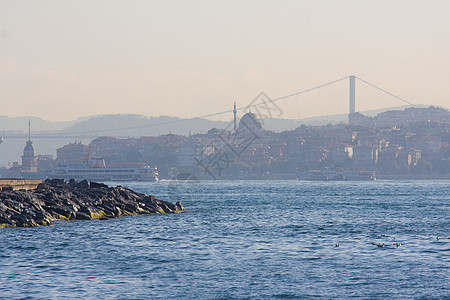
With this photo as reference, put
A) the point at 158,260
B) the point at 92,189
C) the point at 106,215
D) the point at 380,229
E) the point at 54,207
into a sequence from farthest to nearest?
1. the point at 92,189
2. the point at 106,215
3. the point at 54,207
4. the point at 380,229
5. the point at 158,260

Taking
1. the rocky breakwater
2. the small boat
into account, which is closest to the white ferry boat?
the small boat

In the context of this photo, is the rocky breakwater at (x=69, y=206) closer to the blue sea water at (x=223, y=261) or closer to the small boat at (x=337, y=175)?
the blue sea water at (x=223, y=261)

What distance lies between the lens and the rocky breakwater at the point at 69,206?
34.6m

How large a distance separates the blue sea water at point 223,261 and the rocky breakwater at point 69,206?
1263 millimetres

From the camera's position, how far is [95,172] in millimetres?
164875

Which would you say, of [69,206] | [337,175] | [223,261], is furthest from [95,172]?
[223,261]

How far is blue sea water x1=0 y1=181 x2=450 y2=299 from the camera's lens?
19.2 m

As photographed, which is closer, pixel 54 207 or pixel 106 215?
pixel 54 207

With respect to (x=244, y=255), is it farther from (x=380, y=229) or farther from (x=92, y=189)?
(x=92, y=189)

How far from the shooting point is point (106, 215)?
4169 centimetres

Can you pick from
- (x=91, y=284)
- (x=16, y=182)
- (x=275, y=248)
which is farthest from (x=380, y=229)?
(x=16, y=182)

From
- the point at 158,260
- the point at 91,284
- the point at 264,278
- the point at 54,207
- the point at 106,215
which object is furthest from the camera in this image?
the point at 106,215

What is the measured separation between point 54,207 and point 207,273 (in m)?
18.6

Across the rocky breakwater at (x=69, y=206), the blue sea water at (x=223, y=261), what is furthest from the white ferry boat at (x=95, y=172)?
the blue sea water at (x=223, y=261)
